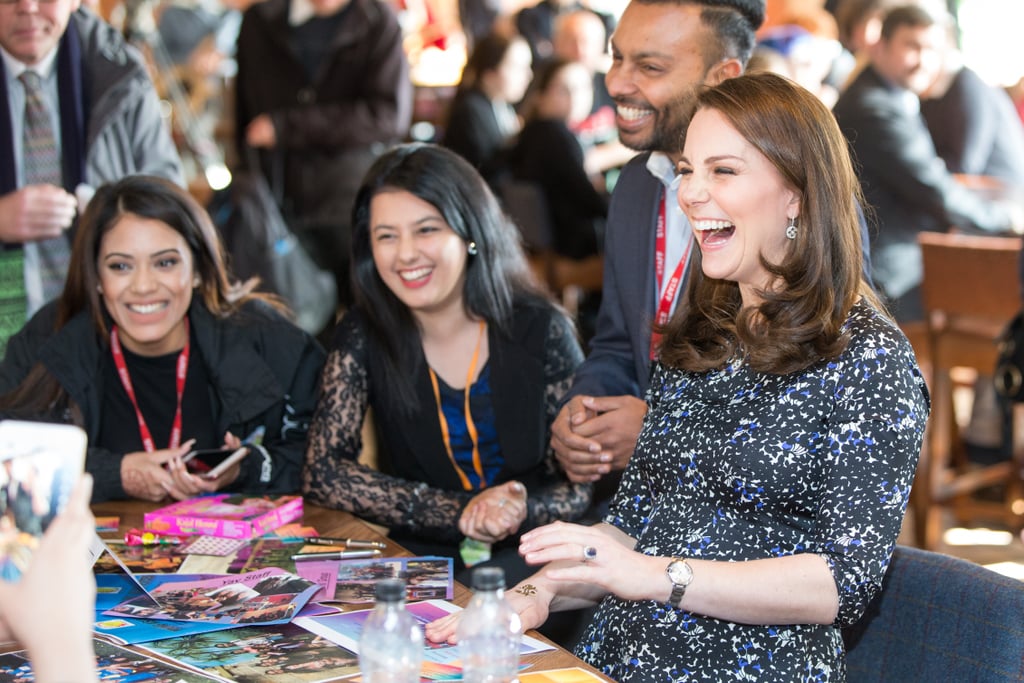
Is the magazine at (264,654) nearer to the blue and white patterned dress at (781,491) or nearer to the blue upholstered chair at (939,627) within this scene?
the blue and white patterned dress at (781,491)

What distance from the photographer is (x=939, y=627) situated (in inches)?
69.9

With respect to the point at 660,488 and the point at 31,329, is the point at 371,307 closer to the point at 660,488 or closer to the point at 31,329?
the point at 31,329

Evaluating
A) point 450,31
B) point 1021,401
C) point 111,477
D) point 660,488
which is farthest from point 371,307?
point 450,31

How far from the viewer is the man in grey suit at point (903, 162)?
449cm

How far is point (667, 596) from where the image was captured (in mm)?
1676

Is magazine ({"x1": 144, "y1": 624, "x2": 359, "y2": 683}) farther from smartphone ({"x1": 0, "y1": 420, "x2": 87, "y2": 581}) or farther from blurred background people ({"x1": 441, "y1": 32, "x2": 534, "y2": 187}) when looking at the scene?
blurred background people ({"x1": 441, "y1": 32, "x2": 534, "y2": 187})

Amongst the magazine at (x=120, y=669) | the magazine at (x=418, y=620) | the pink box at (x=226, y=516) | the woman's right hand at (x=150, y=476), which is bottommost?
the magazine at (x=120, y=669)

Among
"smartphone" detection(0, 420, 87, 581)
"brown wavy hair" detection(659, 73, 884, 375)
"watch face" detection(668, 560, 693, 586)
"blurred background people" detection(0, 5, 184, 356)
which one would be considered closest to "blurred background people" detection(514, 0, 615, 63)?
"blurred background people" detection(0, 5, 184, 356)

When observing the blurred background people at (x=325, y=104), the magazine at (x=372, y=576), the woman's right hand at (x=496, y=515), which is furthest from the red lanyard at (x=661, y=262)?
the blurred background people at (x=325, y=104)

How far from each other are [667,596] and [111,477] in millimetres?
1381

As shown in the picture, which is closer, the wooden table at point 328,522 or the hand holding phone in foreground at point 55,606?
the hand holding phone in foreground at point 55,606

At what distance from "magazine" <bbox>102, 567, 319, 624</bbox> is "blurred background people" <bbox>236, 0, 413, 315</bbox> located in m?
2.84

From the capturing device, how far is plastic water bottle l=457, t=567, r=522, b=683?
4.60 ft

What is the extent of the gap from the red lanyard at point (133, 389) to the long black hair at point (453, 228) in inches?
17.2
